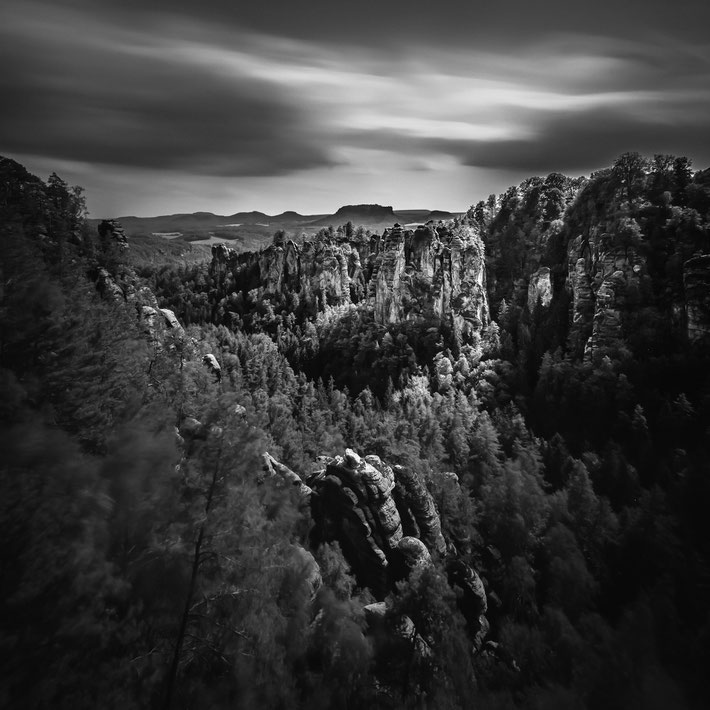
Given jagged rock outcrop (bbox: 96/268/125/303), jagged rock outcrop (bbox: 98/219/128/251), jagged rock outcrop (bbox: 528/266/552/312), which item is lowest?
jagged rock outcrop (bbox: 528/266/552/312)

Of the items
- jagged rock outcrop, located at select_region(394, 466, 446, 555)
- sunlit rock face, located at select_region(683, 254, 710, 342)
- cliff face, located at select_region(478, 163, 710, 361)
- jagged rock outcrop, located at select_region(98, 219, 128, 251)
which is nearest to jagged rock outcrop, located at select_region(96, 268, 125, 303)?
jagged rock outcrop, located at select_region(98, 219, 128, 251)

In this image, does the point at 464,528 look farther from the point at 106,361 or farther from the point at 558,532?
the point at 106,361

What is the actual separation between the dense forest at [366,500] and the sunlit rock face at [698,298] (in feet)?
0.97

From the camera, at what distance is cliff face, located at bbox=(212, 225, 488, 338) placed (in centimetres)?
9488

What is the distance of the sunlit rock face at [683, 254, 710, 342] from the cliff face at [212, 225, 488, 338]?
4108 centimetres

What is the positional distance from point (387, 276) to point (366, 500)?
7507cm

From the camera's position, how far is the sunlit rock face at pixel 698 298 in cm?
5162

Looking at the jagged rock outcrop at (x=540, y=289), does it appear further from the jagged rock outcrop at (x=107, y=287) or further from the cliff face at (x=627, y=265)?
the jagged rock outcrop at (x=107, y=287)

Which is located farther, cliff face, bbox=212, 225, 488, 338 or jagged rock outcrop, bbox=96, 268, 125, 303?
cliff face, bbox=212, 225, 488, 338

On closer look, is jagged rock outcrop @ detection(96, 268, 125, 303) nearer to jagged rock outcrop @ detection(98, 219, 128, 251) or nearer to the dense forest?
the dense forest

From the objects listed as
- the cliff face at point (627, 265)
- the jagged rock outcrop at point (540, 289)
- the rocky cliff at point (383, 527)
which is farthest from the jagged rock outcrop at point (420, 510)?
the jagged rock outcrop at point (540, 289)

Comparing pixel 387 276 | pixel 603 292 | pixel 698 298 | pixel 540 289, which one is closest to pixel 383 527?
pixel 698 298

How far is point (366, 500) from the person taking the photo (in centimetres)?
3003

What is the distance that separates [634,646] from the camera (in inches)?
679
